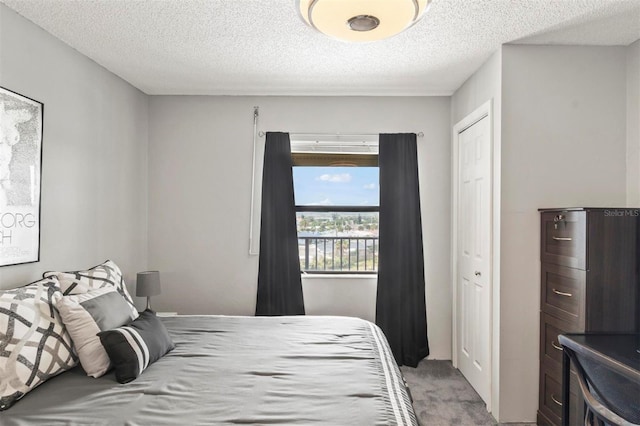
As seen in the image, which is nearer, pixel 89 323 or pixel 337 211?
pixel 89 323

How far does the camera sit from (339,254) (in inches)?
163

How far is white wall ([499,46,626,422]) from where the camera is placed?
2.83 meters

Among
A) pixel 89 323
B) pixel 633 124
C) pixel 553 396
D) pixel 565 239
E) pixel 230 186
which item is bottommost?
pixel 553 396

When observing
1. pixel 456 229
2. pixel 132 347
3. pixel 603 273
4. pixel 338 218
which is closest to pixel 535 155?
pixel 603 273

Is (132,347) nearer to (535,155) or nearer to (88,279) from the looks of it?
(88,279)

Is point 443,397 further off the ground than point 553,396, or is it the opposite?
point 553,396

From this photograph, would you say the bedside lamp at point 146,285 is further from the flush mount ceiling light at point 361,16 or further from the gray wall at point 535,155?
the gray wall at point 535,155

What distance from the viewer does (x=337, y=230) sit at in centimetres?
414

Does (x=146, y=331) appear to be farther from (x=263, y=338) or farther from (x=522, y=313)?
(x=522, y=313)

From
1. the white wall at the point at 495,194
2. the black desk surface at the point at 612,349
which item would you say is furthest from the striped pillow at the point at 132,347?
the white wall at the point at 495,194

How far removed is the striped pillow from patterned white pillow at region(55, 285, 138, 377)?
61mm

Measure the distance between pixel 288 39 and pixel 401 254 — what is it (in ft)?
7.18

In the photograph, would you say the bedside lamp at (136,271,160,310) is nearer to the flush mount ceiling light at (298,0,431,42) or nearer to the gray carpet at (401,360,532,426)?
the gray carpet at (401,360,532,426)

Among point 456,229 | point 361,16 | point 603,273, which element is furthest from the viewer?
point 456,229
